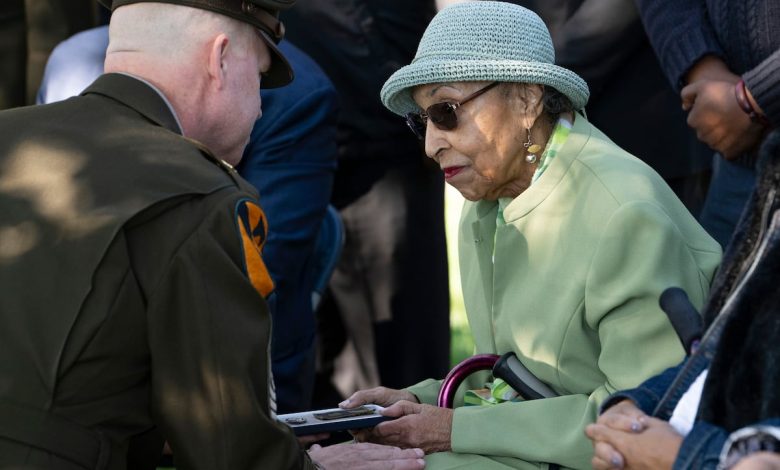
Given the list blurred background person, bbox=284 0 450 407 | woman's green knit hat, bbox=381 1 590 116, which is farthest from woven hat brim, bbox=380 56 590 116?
blurred background person, bbox=284 0 450 407

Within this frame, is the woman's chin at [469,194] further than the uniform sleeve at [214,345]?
Yes

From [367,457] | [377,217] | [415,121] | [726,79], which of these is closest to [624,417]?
[367,457]

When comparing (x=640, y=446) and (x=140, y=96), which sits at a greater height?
(x=140, y=96)

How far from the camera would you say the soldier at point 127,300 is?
2496mm

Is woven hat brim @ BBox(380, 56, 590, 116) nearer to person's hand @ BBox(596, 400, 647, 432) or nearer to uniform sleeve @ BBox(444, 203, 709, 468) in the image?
uniform sleeve @ BBox(444, 203, 709, 468)

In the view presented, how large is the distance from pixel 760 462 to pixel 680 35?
7.10 ft

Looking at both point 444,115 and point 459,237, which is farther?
point 459,237

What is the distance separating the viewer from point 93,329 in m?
2.49

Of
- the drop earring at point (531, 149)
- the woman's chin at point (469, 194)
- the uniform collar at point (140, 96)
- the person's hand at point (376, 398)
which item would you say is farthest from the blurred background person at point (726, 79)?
the uniform collar at point (140, 96)

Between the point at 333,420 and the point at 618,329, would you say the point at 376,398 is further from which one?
the point at 618,329

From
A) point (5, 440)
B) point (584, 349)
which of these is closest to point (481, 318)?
point (584, 349)

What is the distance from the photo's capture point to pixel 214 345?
2.55 meters

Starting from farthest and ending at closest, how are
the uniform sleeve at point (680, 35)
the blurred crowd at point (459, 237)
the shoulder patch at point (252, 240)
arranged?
the uniform sleeve at point (680, 35), the shoulder patch at point (252, 240), the blurred crowd at point (459, 237)

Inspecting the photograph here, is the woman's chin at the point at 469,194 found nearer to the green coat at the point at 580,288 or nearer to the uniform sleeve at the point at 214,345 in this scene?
the green coat at the point at 580,288
